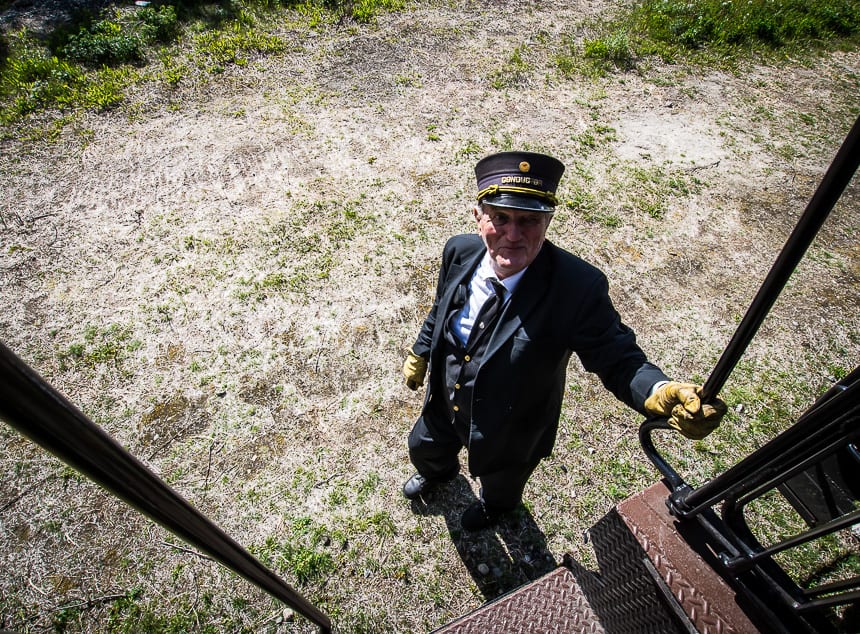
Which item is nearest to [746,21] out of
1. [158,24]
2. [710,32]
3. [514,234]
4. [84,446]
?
[710,32]

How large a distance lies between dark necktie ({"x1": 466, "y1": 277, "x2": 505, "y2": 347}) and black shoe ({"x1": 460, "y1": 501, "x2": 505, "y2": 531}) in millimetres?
1412

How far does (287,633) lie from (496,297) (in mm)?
2352

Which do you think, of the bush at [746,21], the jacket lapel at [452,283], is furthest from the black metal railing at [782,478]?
the bush at [746,21]

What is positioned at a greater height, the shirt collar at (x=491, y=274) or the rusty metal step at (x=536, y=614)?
the shirt collar at (x=491, y=274)

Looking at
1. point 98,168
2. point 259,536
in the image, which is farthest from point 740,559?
point 98,168

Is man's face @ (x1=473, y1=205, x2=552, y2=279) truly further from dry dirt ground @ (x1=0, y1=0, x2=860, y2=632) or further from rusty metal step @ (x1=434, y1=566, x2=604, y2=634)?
dry dirt ground @ (x1=0, y1=0, x2=860, y2=632)

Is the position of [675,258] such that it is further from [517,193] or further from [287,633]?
[287,633]

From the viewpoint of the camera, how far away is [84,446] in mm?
797

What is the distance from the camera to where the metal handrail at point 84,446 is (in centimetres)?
68

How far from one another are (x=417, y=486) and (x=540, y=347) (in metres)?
1.63

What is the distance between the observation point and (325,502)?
3127 millimetres

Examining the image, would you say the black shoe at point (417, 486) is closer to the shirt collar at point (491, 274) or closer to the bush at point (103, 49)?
the shirt collar at point (491, 274)

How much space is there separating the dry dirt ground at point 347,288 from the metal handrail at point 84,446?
210 centimetres

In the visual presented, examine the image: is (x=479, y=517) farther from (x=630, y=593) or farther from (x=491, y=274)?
(x=491, y=274)
